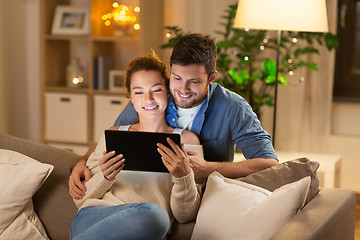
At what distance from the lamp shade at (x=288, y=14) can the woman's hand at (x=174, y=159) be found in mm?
1061

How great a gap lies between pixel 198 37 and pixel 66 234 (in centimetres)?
87

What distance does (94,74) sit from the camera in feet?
14.4

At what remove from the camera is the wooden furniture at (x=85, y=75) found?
4297mm

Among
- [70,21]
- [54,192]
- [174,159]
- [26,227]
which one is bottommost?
[26,227]

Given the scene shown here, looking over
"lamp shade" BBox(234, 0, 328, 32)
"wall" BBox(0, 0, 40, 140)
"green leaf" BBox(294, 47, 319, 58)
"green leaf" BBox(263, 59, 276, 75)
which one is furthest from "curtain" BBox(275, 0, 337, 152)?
"wall" BBox(0, 0, 40, 140)

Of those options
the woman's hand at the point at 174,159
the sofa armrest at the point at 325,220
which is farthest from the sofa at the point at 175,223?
the woman's hand at the point at 174,159

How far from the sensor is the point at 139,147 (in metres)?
1.87

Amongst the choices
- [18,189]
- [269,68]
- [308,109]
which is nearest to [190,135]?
[18,189]

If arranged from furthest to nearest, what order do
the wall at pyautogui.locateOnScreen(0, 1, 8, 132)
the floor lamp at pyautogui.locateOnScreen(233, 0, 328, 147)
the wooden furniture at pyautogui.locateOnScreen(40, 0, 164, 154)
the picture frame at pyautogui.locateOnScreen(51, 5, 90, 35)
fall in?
the wall at pyautogui.locateOnScreen(0, 1, 8, 132) → the picture frame at pyautogui.locateOnScreen(51, 5, 90, 35) → the wooden furniture at pyautogui.locateOnScreen(40, 0, 164, 154) → the floor lamp at pyautogui.locateOnScreen(233, 0, 328, 147)

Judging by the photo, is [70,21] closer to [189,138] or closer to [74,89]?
[74,89]

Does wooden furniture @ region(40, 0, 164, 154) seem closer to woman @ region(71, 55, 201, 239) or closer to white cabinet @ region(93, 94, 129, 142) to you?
white cabinet @ region(93, 94, 129, 142)

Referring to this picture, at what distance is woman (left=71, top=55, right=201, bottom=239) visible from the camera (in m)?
1.83

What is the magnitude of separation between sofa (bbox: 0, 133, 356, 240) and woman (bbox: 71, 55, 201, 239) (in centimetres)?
13

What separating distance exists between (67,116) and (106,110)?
13.1 inches
